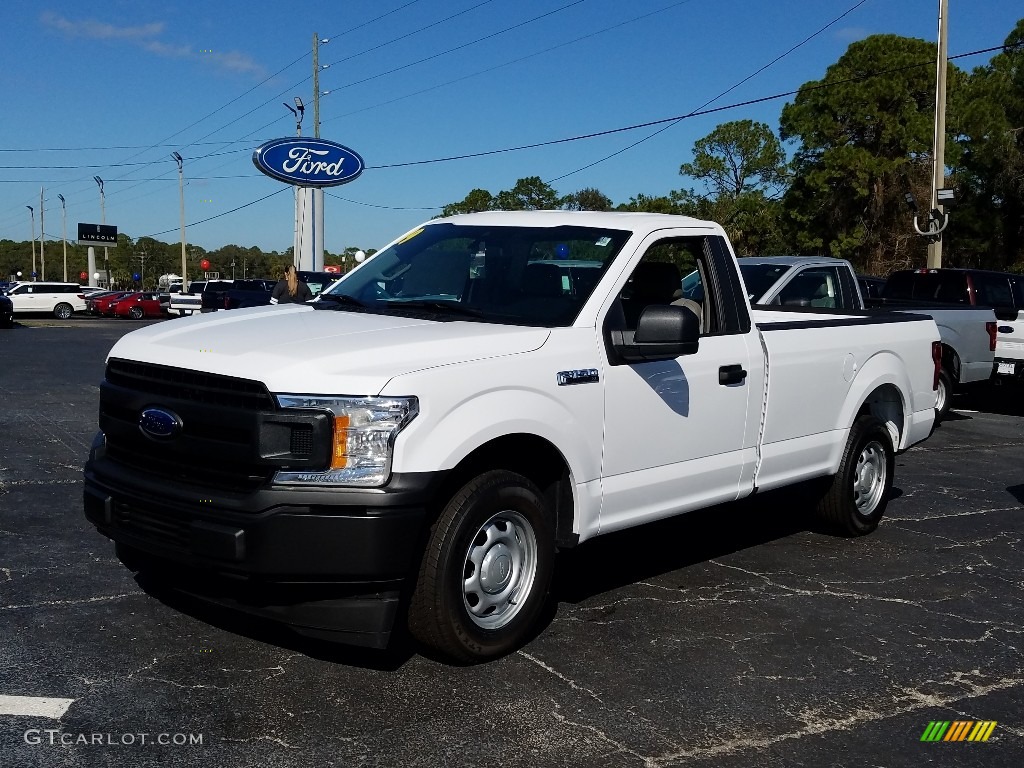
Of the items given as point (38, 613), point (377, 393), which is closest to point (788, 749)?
point (377, 393)

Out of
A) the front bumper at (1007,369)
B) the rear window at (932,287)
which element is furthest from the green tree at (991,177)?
the front bumper at (1007,369)

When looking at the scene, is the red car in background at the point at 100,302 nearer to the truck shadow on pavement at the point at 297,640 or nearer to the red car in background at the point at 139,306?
the red car in background at the point at 139,306

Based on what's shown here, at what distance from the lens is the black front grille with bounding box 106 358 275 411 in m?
4.01

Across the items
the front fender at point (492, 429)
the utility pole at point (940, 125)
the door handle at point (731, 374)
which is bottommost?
the front fender at point (492, 429)

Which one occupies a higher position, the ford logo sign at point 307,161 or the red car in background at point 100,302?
the ford logo sign at point 307,161

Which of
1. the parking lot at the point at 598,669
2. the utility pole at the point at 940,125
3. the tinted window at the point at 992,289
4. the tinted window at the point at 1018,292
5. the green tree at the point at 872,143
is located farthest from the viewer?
the green tree at the point at 872,143

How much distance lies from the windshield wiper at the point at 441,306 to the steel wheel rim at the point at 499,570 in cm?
108

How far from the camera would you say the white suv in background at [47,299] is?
46.5 meters

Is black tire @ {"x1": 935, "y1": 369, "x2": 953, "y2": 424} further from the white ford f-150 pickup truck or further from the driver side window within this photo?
the driver side window

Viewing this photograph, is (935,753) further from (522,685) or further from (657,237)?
A: (657,237)

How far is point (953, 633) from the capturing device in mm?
5168

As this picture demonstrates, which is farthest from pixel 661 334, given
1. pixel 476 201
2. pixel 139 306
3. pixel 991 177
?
pixel 476 201

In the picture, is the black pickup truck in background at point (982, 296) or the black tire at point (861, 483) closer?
the black tire at point (861, 483)

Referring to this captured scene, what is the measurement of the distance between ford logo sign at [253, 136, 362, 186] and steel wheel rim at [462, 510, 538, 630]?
108 feet
